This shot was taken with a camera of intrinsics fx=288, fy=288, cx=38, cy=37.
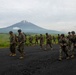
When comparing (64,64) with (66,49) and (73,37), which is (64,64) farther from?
(73,37)

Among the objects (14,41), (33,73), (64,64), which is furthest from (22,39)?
(33,73)

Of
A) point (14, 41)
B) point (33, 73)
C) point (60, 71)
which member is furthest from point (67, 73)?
point (14, 41)

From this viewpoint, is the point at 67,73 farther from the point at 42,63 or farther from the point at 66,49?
the point at 66,49

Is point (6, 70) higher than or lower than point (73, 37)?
lower

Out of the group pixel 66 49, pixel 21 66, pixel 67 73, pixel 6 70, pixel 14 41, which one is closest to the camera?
pixel 67 73

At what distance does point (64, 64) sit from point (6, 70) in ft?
10.9

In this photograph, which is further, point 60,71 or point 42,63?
point 42,63

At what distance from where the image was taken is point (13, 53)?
22359 mm

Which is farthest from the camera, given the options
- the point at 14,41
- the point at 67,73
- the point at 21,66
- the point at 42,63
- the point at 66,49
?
the point at 14,41

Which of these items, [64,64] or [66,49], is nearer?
[64,64]

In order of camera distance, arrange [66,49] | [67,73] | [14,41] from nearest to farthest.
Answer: [67,73] → [66,49] → [14,41]

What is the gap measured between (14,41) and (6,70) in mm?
7267

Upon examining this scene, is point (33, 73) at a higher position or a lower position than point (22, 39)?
lower

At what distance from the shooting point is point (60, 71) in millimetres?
14242
